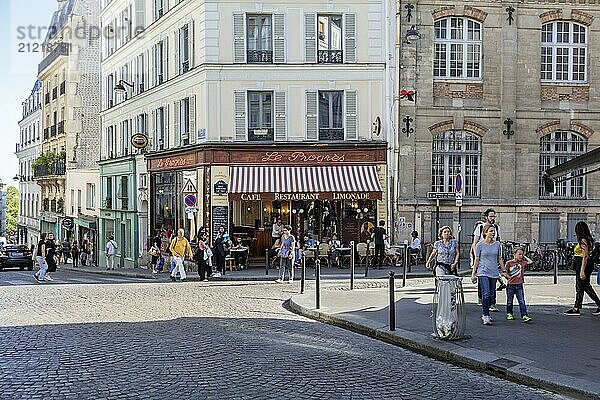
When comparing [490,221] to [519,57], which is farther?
[519,57]

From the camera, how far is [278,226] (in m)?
30.4

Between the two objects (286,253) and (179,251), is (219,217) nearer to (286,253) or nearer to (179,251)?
(179,251)

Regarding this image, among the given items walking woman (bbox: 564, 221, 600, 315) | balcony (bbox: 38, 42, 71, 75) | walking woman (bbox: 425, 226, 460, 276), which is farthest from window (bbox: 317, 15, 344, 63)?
balcony (bbox: 38, 42, 71, 75)

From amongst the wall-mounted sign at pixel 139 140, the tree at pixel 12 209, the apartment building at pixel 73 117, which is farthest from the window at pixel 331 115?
the tree at pixel 12 209

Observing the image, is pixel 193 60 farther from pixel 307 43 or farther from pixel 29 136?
pixel 29 136

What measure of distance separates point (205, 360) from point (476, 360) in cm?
331

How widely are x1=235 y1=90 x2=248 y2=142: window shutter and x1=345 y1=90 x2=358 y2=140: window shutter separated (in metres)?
3.62

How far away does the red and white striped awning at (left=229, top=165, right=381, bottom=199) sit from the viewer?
29625 millimetres

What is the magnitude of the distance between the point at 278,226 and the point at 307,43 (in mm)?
6568

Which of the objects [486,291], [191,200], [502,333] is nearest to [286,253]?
[191,200]

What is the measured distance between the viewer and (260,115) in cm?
3086

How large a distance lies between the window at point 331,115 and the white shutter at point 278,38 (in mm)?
1913

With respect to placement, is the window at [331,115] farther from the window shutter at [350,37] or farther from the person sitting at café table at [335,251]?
the person sitting at café table at [335,251]

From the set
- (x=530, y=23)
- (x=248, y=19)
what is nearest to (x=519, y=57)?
(x=530, y=23)
